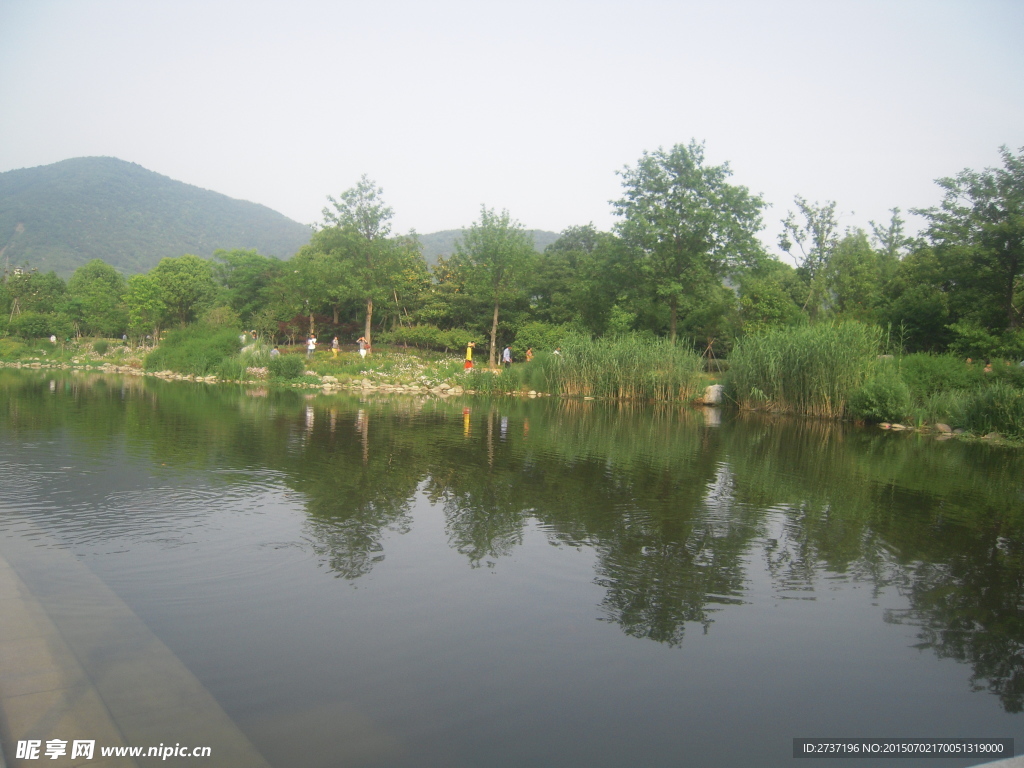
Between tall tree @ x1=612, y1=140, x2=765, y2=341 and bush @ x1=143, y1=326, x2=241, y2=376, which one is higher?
tall tree @ x1=612, y1=140, x2=765, y2=341

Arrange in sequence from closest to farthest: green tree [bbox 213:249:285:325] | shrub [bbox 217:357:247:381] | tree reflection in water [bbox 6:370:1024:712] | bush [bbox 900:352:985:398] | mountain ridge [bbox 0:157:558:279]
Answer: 1. tree reflection in water [bbox 6:370:1024:712]
2. bush [bbox 900:352:985:398]
3. shrub [bbox 217:357:247:381]
4. green tree [bbox 213:249:285:325]
5. mountain ridge [bbox 0:157:558:279]

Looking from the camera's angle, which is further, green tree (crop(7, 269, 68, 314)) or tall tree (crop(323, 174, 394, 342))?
green tree (crop(7, 269, 68, 314))

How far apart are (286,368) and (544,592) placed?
27734 millimetres

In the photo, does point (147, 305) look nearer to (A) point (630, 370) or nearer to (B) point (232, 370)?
(B) point (232, 370)

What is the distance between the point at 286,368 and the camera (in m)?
31.2

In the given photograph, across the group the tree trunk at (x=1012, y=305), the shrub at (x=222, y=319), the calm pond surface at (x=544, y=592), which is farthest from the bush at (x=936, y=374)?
the shrub at (x=222, y=319)

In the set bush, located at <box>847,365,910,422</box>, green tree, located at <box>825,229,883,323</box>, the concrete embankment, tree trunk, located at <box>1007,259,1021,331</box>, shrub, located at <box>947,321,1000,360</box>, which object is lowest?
the concrete embankment

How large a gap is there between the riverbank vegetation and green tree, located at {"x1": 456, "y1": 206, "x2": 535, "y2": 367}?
0.12 m

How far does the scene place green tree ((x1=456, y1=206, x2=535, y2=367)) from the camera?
40.8 meters

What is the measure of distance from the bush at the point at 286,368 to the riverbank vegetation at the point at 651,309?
15cm

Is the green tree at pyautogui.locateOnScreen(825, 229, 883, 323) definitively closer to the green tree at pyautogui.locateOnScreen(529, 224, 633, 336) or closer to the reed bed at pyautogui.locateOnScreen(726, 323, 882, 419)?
the green tree at pyautogui.locateOnScreen(529, 224, 633, 336)

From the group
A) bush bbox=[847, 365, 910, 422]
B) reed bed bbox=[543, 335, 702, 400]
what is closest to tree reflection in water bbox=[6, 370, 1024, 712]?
bush bbox=[847, 365, 910, 422]

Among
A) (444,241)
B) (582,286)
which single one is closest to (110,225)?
(444,241)

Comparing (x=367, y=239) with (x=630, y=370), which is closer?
(x=630, y=370)
